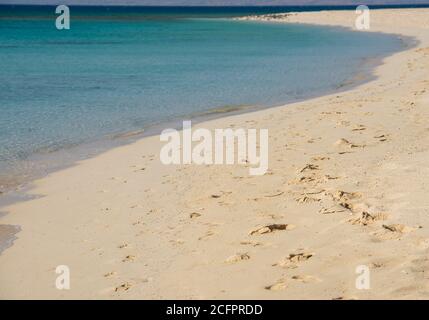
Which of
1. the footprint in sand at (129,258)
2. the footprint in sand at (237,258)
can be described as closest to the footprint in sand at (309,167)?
the footprint in sand at (237,258)

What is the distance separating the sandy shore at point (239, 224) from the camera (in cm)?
550

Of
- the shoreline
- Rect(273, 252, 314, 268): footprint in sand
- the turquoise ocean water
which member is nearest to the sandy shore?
Rect(273, 252, 314, 268): footprint in sand

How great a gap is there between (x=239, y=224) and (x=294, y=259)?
1274 millimetres

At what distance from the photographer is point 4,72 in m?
25.5

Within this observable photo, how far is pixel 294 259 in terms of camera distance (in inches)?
229

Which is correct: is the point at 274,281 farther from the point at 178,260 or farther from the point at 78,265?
the point at 78,265

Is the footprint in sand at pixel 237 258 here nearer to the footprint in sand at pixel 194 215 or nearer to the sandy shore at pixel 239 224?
the sandy shore at pixel 239 224

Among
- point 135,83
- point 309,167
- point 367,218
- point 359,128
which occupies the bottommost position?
point 367,218

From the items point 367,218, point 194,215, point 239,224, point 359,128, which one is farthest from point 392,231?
point 359,128

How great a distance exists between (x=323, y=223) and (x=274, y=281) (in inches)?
54.9

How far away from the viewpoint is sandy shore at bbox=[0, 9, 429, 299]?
5.50 m

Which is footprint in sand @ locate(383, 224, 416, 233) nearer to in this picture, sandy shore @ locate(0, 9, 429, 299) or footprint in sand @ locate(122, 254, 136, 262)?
sandy shore @ locate(0, 9, 429, 299)

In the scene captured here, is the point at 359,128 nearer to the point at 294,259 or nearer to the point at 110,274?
the point at 294,259
